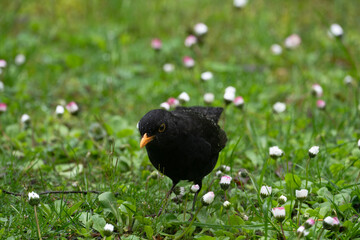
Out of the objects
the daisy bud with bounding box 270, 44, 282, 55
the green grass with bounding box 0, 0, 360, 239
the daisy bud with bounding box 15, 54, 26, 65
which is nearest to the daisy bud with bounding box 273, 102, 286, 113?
the green grass with bounding box 0, 0, 360, 239

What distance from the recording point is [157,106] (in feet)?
19.6

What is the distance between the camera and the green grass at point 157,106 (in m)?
3.55

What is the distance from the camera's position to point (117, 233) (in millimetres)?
3504

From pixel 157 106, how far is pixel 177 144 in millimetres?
2318

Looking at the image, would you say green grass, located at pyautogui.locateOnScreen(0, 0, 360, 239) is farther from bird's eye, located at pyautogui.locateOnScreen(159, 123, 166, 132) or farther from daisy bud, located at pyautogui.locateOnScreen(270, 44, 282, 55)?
bird's eye, located at pyautogui.locateOnScreen(159, 123, 166, 132)

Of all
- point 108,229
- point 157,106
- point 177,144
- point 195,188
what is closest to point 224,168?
point 195,188

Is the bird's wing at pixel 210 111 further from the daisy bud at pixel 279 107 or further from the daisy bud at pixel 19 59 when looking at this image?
the daisy bud at pixel 19 59

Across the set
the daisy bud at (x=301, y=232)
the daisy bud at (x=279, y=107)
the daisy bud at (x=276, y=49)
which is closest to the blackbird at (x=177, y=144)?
the daisy bud at (x=301, y=232)

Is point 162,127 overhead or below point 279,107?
overhead

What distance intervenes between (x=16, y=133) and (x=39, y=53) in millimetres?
2563

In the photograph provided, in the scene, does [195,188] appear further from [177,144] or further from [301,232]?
[301,232]

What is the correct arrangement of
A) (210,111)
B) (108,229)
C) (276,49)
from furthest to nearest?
(276,49) < (210,111) < (108,229)

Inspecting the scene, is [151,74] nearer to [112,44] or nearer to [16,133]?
[112,44]

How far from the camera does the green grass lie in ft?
11.6
